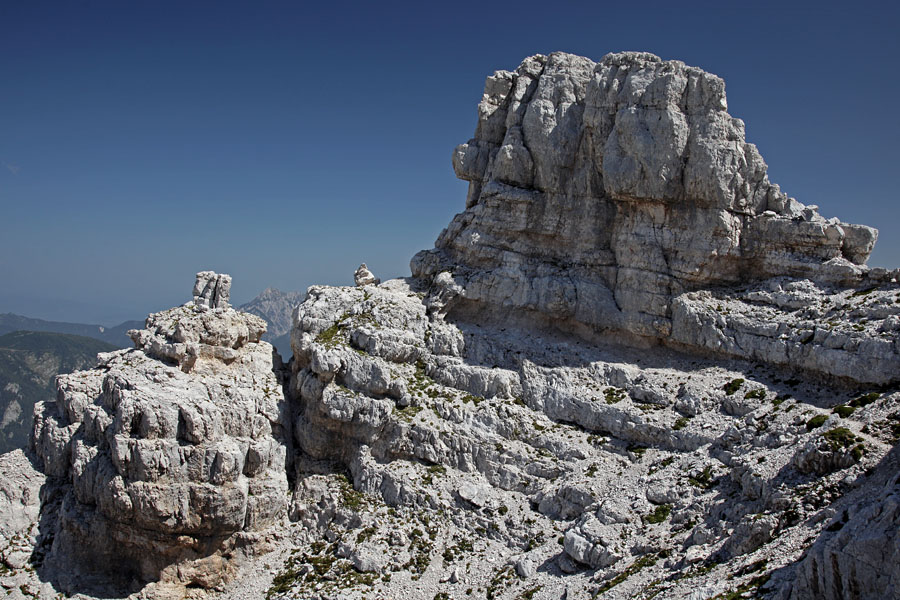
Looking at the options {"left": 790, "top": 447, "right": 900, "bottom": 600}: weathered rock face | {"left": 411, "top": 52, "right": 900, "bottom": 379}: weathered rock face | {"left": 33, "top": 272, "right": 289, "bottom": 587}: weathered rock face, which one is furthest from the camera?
{"left": 411, "top": 52, "right": 900, "bottom": 379}: weathered rock face

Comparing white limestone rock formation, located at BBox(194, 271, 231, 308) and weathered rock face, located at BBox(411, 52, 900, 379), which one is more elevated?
weathered rock face, located at BBox(411, 52, 900, 379)

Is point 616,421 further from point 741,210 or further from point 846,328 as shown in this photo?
point 741,210

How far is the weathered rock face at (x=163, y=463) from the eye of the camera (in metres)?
45.3

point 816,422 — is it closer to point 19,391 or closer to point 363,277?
point 363,277

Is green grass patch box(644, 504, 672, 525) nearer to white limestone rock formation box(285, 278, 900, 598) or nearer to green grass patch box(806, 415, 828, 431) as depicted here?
white limestone rock formation box(285, 278, 900, 598)

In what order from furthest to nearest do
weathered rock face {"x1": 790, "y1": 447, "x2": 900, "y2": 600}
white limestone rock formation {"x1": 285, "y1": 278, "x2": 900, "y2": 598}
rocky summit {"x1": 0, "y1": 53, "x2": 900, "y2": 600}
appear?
rocky summit {"x1": 0, "y1": 53, "x2": 900, "y2": 600}, white limestone rock formation {"x1": 285, "y1": 278, "x2": 900, "y2": 598}, weathered rock face {"x1": 790, "y1": 447, "x2": 900, "y2": 600}

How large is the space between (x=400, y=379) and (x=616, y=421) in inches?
763

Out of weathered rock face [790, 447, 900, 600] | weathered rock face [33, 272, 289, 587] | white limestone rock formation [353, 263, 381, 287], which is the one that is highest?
white limestone rock formation [353, 263, 381, 287]

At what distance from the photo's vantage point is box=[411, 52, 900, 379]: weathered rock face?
53156 millimetres

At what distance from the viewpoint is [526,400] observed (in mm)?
53469

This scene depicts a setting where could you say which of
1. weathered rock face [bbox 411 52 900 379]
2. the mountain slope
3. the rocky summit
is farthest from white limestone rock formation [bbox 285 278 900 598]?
the mountain slope

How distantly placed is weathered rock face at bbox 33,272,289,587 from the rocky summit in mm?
199

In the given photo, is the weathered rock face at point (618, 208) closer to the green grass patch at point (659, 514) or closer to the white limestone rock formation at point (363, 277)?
the white limestone rock formation at point (363, 277)

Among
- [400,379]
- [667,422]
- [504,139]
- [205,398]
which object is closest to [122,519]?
[205,398]
